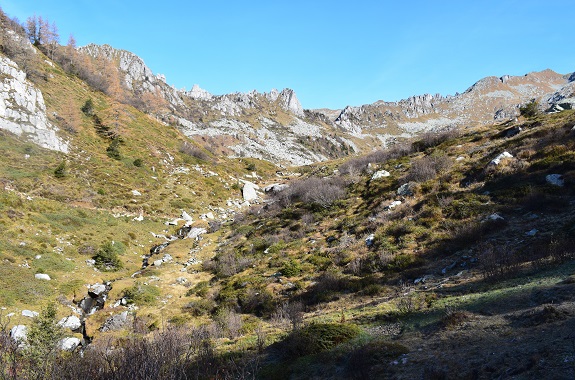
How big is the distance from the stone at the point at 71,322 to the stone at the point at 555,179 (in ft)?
84.6

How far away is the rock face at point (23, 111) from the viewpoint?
119 ft

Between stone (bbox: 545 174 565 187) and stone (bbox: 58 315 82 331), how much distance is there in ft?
84.6

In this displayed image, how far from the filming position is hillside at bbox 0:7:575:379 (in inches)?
250

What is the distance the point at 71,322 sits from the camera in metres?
16.3

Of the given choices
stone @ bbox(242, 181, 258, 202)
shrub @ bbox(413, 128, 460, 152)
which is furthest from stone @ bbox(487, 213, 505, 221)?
stone @ bbox(242, 181, 258, 202)

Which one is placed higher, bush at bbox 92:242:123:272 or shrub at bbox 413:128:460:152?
shrub at bbox 413:128:460:152

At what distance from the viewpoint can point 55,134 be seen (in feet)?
129

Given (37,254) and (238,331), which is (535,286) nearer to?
(238,331)

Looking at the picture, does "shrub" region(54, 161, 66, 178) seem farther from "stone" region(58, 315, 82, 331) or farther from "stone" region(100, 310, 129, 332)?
"stone" region(100, 310, 129, 332)

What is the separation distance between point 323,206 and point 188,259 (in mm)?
12545

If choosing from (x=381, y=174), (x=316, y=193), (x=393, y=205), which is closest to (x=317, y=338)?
(x=393, y=205)

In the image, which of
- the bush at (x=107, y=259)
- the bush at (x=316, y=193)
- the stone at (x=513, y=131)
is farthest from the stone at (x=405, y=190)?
the bush at (x=107, y=259)

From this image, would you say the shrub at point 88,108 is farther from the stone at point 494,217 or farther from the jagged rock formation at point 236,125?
the stone at point 494,217

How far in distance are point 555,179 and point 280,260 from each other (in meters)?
16.1
